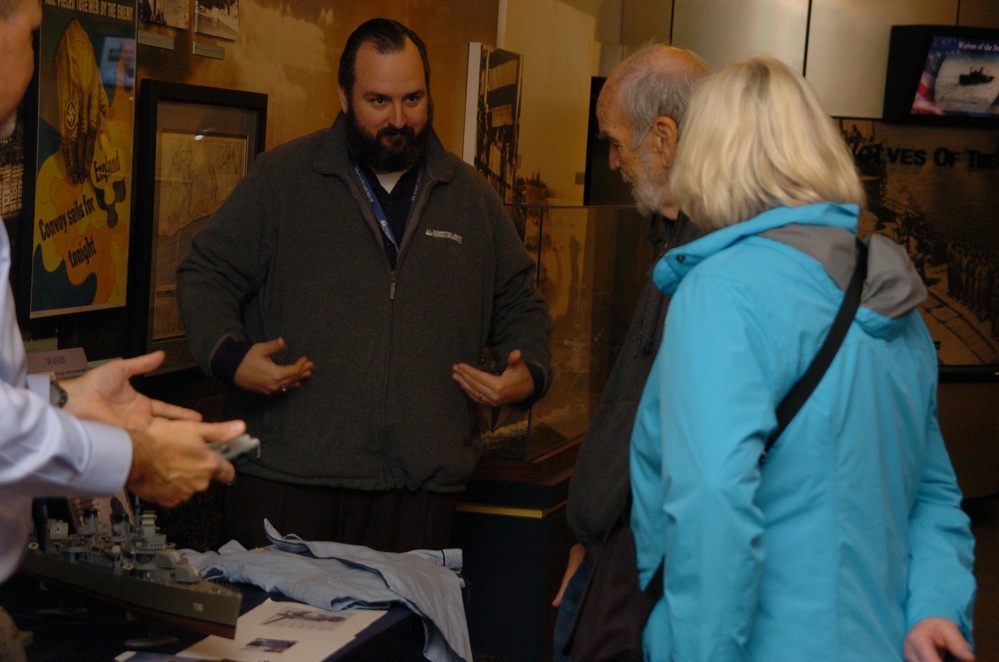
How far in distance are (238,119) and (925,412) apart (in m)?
2.63

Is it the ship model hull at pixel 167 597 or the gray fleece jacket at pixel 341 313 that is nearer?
the ship model hull at pixel 167 597

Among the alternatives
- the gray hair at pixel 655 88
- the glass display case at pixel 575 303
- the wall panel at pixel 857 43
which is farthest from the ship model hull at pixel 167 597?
the wall panel at pixel 857 43

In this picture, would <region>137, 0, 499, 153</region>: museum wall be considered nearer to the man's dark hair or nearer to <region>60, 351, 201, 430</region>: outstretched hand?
the man's dark hair

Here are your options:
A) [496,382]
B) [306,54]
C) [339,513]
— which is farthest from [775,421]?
[306,54]

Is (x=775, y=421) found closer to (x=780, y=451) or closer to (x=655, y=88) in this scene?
(x=780, y=451)

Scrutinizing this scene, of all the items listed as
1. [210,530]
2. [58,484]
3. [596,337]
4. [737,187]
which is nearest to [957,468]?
[596,337]

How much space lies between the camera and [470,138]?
4754 mm

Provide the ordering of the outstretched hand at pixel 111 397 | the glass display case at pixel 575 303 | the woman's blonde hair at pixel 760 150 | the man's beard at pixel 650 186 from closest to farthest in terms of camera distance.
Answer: the woman's blonde hair at pixel 760 150, the outstretched hand at pixel 111 397, the man's beard at pixel 650 186, the glass display case at pixel 575 303

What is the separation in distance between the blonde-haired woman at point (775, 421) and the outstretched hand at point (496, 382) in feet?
4.02

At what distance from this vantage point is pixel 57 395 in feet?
6.57

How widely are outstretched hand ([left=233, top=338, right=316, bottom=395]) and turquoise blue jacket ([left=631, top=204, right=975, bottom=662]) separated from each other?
4.48 ft

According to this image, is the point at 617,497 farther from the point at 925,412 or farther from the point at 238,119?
the point at 238,119

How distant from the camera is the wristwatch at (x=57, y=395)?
1987mm

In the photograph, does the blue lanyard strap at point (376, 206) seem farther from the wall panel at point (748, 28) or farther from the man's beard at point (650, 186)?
the wall panel at point (748, 28)
